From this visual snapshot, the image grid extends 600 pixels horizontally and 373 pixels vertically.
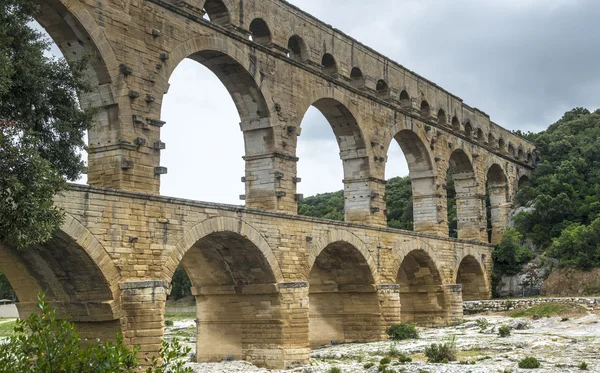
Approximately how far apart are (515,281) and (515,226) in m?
5.08

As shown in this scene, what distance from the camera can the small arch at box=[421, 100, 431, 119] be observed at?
110 feet

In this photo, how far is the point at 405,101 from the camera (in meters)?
32.0

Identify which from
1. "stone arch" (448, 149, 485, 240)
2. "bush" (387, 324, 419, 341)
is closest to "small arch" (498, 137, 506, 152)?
"stone arch" (448, 149, 485, 240)

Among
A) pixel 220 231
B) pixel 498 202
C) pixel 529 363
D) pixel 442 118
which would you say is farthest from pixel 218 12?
pixel 498 202

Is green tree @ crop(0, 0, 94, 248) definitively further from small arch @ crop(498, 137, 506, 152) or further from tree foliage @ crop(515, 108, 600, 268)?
small arch @ crop(498, 137, 506, 152)

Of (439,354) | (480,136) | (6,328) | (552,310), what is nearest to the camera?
(439,354)

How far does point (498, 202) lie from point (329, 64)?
20.4 metres

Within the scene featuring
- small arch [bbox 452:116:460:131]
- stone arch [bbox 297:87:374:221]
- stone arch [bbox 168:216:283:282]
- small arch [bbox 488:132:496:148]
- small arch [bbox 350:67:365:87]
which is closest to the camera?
stone arch [bbox 168:216:283:282]

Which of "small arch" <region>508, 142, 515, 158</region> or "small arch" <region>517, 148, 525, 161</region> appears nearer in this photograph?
"small arch" <region>508, 142, 515, 158</region>

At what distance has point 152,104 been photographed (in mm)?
18516

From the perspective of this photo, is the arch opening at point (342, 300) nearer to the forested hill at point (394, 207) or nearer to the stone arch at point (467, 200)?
the stone arch at point (467, 200)

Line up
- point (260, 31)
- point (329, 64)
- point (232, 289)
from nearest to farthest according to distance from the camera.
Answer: point (232, 289) → point (260, 31) → point (329, 64)

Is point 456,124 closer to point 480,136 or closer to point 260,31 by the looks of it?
point 480,136

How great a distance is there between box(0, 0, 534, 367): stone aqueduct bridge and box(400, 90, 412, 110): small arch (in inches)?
2.2
